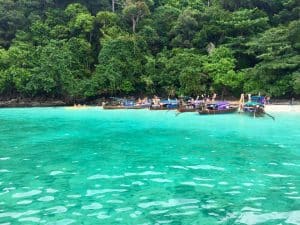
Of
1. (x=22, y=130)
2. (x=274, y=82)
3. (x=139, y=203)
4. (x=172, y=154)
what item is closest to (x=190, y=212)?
(x=139, y=203)

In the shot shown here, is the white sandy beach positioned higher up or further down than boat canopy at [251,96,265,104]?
Result: further down

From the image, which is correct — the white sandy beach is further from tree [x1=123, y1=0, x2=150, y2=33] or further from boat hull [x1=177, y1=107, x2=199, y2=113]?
tree [x1=123, y1=0, x2=150, y2=33]

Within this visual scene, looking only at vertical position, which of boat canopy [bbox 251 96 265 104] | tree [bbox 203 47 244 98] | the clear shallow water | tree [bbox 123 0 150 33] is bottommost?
the clear shallow water

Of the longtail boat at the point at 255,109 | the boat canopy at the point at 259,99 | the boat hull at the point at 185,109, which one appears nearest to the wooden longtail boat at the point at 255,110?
the longtail boat at the point at 255,109

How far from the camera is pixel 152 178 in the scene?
10.8 m

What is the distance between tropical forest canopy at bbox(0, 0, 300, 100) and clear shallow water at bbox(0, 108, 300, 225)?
19.8 meters

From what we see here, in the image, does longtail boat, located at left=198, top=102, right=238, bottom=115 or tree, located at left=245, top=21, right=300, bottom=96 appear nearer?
longtail boat, located at left=198, top=102, right=238, bottom=115

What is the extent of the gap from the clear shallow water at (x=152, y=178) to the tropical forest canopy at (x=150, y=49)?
19.8m

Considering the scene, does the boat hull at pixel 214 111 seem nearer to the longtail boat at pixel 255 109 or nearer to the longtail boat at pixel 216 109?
the longtail boat at pixel 216 109

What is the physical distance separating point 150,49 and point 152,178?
39.7m

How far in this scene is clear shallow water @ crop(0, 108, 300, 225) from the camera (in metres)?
7.75

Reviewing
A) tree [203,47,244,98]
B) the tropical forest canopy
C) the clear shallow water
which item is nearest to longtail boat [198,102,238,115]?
the tropical forest canopy

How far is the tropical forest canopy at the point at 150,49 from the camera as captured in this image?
39.0 m

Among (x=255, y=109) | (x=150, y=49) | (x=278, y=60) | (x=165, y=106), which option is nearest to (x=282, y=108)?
(x=255, y=109)
